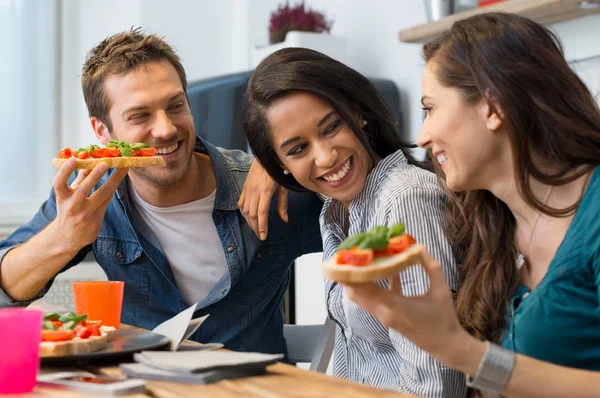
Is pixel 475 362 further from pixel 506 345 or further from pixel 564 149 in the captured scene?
pixel 564 149

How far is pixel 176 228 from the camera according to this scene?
2250 mm

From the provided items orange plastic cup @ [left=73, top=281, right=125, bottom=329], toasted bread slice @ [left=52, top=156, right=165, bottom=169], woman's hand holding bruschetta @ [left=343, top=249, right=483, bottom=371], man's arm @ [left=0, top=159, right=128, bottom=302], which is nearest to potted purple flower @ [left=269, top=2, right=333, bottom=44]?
toasted bread slice @ [left=52, top=156, right=165, bottom=169]

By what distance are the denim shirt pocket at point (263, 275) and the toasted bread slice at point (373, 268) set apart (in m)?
1.07

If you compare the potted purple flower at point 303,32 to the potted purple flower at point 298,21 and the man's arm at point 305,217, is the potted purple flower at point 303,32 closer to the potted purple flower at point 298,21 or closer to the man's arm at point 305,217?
the potted purple flower at point 298,21

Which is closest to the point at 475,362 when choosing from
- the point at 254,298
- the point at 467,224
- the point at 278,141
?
the point at 467,224

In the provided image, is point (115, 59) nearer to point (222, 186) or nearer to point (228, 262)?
point (222, 186)

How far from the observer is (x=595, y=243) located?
4.53 feet

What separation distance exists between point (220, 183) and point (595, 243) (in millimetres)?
1119

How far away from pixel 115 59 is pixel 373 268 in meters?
1.45

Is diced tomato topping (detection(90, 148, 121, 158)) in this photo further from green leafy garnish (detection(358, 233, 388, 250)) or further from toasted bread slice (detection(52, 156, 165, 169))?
green leafy garnish (detection(358, 233, 388, 250))

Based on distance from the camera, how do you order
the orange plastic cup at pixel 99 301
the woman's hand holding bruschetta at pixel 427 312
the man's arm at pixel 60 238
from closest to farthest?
1. the woman's hand holding bruschetta at pixel 427 312
2. the orange plastic cup at pixel 99 301
3. the man's arm at pixel 60 238

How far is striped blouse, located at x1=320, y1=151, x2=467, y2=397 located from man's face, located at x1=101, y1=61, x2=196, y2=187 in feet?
1.71

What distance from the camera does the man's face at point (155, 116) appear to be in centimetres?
224

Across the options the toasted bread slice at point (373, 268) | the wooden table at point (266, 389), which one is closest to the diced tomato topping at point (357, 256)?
the toasted bread slice at point (373, 268)
